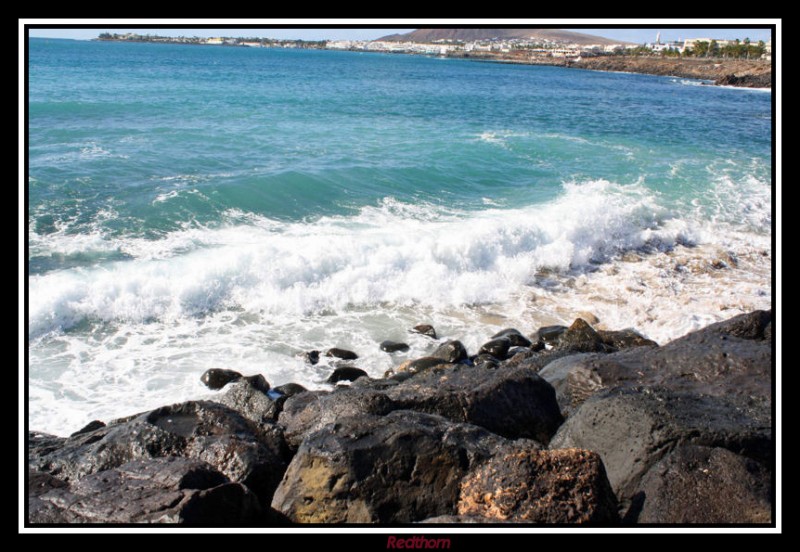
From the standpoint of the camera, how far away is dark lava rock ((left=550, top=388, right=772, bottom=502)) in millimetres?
4051

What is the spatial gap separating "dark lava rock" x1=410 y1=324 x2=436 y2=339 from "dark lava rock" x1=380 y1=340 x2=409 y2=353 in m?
0.49

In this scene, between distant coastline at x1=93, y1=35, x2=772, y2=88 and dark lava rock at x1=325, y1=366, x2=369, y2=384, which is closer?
dark lava rock at x1=325, y1=366, x2=369, y2=384

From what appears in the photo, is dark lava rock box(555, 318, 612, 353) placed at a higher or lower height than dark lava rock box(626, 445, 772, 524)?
lower

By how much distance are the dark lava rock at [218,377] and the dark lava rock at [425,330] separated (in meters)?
2.85

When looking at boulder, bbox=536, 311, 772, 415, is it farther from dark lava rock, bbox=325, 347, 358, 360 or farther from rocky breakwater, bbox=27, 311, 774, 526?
dark lava rock, bbox=325, 347, 358, 360

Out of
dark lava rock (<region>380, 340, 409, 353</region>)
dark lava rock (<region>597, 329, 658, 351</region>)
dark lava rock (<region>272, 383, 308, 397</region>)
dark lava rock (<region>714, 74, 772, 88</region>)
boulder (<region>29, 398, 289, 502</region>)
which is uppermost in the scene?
dark lava rock (<region>714, 74, 772, 88</region>)

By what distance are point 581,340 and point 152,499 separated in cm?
646

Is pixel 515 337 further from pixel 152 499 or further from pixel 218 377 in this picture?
pixel 152 499

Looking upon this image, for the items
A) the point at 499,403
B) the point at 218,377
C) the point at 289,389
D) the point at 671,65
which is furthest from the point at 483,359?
the point at 671,65

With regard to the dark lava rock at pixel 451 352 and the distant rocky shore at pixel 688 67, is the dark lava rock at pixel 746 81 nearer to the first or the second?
the distant rocky shore at pixel 688 67

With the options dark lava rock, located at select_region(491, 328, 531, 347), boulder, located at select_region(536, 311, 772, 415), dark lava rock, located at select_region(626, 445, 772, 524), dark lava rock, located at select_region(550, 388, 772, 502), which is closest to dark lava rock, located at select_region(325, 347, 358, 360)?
dark lava rock, located at select_region(491, 328, 531, 347)

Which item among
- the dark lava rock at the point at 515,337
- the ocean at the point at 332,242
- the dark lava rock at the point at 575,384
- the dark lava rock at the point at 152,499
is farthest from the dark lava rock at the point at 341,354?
the dark lava rock at the point at 152,499
